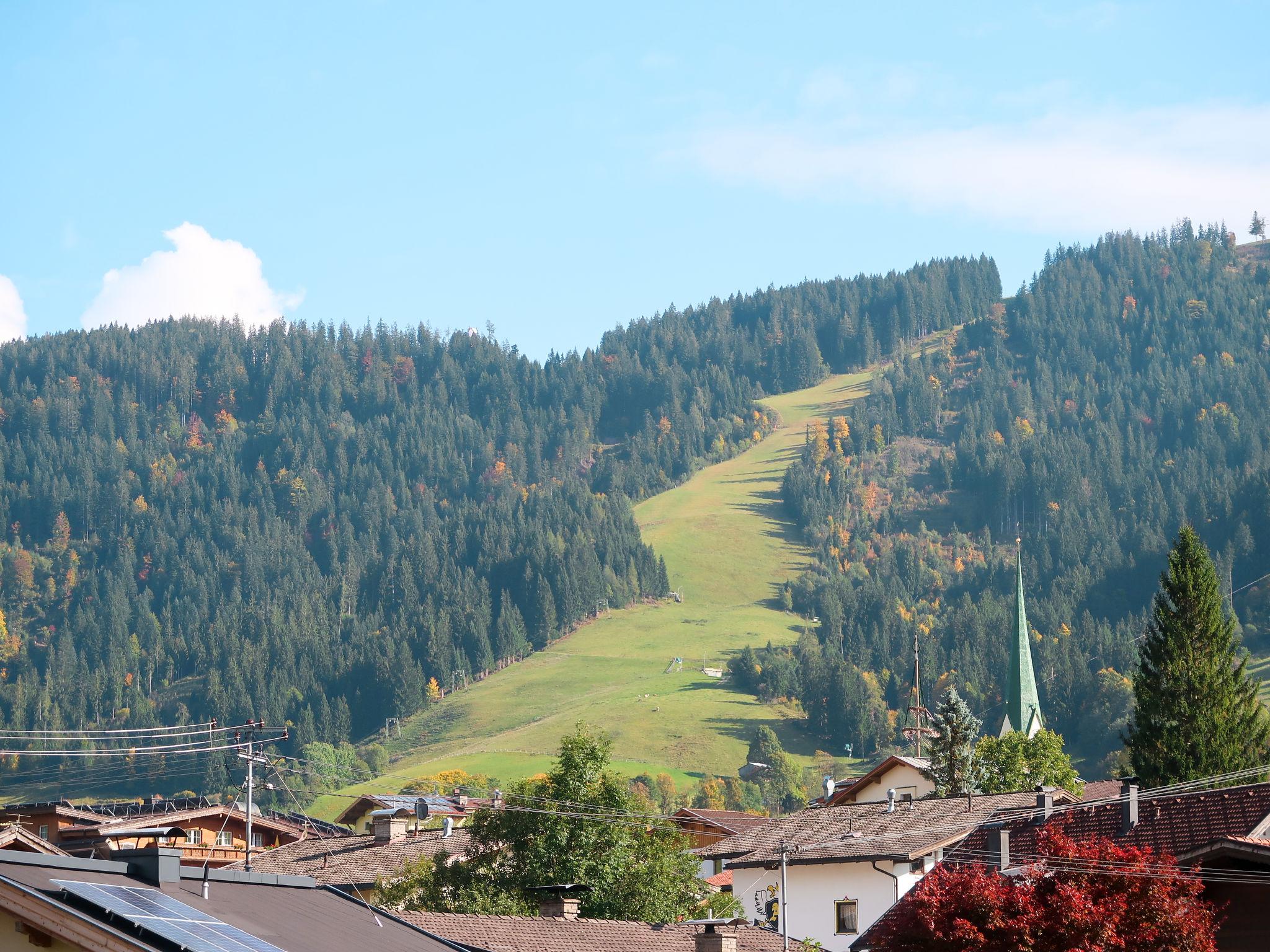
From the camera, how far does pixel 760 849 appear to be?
2410 inches

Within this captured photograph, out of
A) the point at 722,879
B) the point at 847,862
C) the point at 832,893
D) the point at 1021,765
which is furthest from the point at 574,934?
the point at 1021,765

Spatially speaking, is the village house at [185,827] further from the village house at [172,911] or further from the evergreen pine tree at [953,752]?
the village house at [172,911]

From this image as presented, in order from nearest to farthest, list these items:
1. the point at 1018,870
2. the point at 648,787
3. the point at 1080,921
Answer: the point at 1080,921, the point at 1018,870, the point at 648,787

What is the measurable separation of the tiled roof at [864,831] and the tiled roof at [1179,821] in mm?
11909

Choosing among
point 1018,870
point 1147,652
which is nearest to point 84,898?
point 1018,870

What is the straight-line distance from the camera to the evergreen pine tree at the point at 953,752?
8819 centimetres

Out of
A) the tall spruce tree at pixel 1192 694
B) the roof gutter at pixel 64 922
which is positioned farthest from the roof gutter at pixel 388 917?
the tall spruce tree at pixel 1192 694

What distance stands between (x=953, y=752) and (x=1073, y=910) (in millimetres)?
63602

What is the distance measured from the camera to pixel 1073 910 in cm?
2889

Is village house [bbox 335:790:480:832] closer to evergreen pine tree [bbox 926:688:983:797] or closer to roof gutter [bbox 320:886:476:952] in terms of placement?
evergreen pine tree [bbox 926:688:983:797]

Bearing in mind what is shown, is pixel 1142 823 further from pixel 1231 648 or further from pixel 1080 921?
pixel 1231 648

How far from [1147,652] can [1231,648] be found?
3781 millimetres

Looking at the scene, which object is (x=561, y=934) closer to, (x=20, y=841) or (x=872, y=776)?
(x=20, y=841)

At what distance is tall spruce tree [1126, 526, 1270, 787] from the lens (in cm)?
6488
